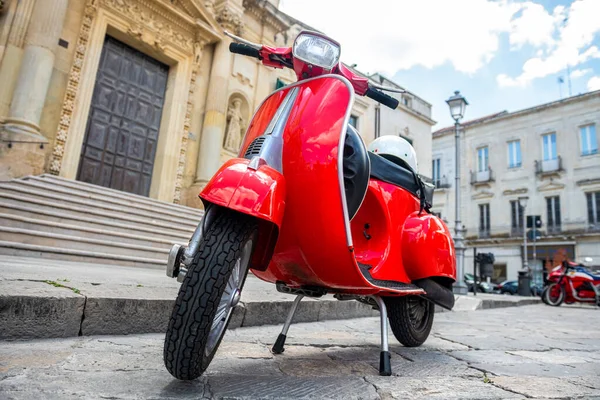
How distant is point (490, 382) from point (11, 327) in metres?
2.18

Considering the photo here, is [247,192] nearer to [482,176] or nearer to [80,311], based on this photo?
[80,311]

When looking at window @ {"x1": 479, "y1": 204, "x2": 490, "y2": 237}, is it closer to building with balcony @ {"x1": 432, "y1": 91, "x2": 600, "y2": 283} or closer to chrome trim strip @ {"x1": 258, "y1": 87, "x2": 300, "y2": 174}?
building with balcony @ {"x1": 432, "y1": 91, "x2": 600, "y2": 283}

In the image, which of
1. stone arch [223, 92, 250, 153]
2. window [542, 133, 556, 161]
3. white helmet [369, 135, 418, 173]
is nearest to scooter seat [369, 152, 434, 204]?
white helmet [369, 135, 418, 173]

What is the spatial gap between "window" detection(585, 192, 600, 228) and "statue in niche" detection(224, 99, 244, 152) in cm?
2159

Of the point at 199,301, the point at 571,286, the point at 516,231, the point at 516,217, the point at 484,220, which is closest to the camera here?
the point at 199,301

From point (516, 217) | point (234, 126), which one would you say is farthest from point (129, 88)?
point (516, 217)

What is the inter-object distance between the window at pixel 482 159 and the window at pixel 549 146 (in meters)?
3.56

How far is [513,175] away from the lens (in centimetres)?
2597

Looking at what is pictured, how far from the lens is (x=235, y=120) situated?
11.5 m

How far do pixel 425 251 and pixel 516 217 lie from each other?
26406 mm

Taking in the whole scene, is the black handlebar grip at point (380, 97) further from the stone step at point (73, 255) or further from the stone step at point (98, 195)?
the stone step at point (98, 195)

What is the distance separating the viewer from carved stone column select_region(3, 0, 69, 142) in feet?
22.7

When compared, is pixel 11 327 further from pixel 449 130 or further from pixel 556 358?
pixel 449 130

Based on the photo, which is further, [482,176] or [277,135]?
[482,176]
